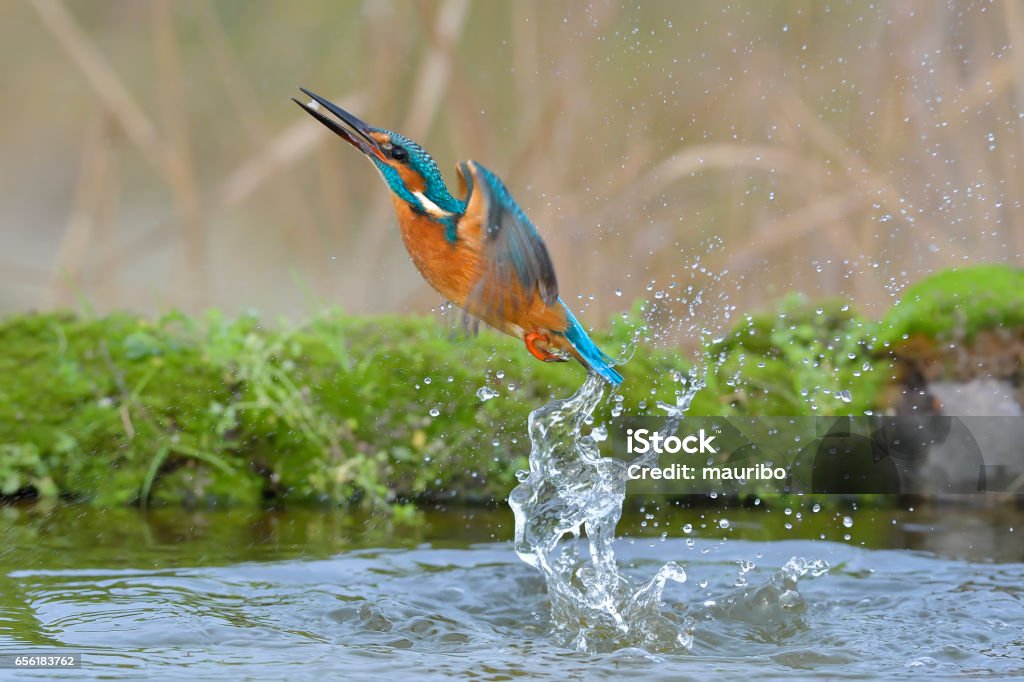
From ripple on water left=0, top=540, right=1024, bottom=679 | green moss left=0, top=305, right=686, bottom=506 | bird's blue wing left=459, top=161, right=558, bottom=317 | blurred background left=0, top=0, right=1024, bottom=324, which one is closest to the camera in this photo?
bird's blue wing left=459, top=161, right=558, bottom=317

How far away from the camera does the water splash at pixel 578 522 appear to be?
111 inches

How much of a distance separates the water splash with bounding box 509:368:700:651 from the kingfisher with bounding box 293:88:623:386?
939 mm

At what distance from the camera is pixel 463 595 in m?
2.92

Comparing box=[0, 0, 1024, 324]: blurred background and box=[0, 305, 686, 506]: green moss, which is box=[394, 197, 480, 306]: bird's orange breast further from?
box=[0, 0, 1024, 324]: blurred background

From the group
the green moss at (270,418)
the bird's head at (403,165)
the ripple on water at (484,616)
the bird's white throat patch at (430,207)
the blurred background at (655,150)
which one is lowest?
the ripple on water at (484,616)

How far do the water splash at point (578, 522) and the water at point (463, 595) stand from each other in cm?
6

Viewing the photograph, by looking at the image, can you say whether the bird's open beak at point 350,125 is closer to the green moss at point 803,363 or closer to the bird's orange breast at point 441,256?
the bird's orange breast at point 441,256

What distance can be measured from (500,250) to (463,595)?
1.24 meters

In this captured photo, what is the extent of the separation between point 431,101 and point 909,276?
5.99 feet

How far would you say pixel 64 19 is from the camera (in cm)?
417

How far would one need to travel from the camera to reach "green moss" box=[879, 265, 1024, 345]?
3.95m

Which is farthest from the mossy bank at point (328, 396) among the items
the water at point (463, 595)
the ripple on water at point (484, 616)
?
the ripple on water at point (484, 616)

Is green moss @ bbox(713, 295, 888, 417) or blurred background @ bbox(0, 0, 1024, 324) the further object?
blurred background @ bbox(0, 0, 1024, 324)

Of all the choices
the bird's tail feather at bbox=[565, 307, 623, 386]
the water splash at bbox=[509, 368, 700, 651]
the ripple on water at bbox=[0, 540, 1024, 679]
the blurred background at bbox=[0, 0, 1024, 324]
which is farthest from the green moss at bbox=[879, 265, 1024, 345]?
the bird's tail feather at bbox=[565, 307, 623, 386]
